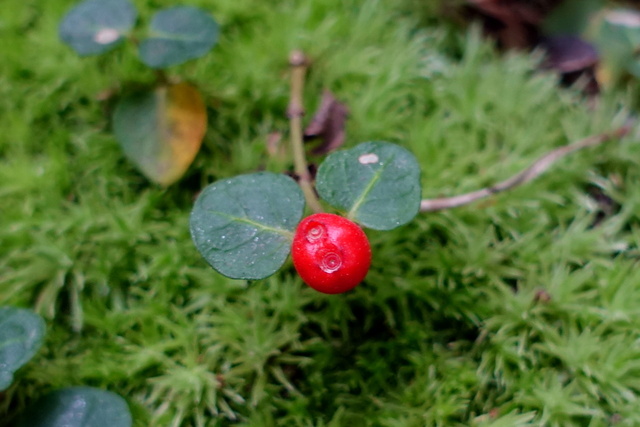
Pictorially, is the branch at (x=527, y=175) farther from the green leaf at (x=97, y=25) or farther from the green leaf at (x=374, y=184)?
the green leaf at (x=97, y=25)

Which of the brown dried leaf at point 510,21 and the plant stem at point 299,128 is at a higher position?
the brown dried leaf at point 510,21

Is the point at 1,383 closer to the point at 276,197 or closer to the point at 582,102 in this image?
the point at 276,197

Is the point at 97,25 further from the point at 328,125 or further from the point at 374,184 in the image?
the point at 374,184

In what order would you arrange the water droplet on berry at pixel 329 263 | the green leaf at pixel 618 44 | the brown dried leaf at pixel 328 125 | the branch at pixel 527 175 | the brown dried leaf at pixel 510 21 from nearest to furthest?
the water droplet on berry at pixel 329 263 → the branch at pixel 527 175 → the brown dried leaf at pixel 328 125 → the green leaf at pixel 618 44 → the brown dried leaf at pixel 510 21

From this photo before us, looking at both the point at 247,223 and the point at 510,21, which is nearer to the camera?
the point at 247,223

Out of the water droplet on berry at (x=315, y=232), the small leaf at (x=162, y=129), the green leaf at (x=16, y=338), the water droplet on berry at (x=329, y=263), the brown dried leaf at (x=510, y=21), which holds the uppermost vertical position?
the water droplet on berry at (x=315, y=232)

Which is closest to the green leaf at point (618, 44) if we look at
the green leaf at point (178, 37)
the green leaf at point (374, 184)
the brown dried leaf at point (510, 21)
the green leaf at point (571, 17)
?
the green leaf at point (571, 17)

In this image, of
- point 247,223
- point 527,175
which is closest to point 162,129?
point 247,223
